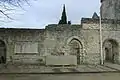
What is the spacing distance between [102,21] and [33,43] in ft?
25.5

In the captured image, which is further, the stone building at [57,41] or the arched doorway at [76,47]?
the arched doorway at [76,47]

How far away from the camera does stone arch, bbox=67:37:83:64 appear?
77.2 feet

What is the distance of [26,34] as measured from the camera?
23.1m

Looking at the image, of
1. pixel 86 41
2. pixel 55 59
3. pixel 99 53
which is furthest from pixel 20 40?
pixel 99 53

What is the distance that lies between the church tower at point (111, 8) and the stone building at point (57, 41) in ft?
33.5

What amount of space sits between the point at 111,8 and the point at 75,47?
15.1 metres

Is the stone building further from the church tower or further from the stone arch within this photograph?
the church tower

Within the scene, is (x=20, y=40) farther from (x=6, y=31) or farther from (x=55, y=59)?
(x=55, y=59)

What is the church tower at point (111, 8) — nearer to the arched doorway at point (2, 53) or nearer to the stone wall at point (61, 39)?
the stone wall at point (61, 39)

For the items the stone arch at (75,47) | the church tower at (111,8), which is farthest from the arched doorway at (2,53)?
the church tower at (111,8)

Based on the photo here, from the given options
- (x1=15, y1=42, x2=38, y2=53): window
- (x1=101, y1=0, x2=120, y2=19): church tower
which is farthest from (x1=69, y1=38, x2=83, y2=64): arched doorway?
(x1=101, y1=0, x2=120, y2=19): church tower

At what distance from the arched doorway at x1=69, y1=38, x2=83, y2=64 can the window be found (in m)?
3.73

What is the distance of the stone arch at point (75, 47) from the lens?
926 inches

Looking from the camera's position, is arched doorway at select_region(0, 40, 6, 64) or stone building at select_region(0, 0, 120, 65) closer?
stone building at select_region(0, 0, 120, 65)
